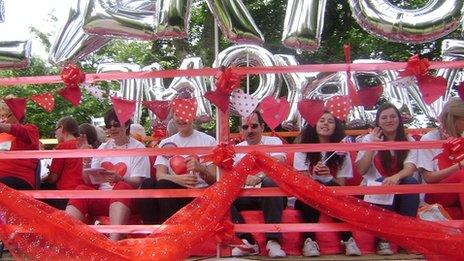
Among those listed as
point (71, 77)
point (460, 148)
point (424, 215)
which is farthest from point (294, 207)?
point (71, 77)

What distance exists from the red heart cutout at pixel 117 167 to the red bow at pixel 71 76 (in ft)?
2.38

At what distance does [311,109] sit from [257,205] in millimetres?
804

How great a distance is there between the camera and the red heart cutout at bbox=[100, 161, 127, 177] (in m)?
4.62

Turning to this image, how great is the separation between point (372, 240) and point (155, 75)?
174 cm

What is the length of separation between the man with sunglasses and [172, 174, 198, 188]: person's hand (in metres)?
0.31

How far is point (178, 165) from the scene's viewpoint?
15.0 feet

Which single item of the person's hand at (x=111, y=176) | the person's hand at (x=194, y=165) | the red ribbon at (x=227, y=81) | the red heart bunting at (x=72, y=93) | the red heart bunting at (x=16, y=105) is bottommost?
the person's hand at (x=111, y=176)

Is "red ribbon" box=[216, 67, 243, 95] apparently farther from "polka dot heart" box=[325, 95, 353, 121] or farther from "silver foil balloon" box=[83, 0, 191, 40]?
"polka dot heart" box=[325, 95, 353, 121]

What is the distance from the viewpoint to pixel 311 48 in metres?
4.19

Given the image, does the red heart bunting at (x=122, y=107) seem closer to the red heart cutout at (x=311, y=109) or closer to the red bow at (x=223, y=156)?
the red bow at (x=223, y=156)

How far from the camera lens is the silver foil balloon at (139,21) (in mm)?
4176

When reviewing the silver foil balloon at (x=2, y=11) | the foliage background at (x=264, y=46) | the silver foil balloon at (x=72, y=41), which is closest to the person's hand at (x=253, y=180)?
the silver foil balloon at (x=72, y=41)

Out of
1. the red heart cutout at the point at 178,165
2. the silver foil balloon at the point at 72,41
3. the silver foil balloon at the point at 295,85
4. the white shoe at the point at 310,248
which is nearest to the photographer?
the white shoe at the point at 310,248

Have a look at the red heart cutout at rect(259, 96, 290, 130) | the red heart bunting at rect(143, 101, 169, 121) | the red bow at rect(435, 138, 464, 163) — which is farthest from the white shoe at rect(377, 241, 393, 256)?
the red heart bunting at rect(143, 101, 169, 121)
